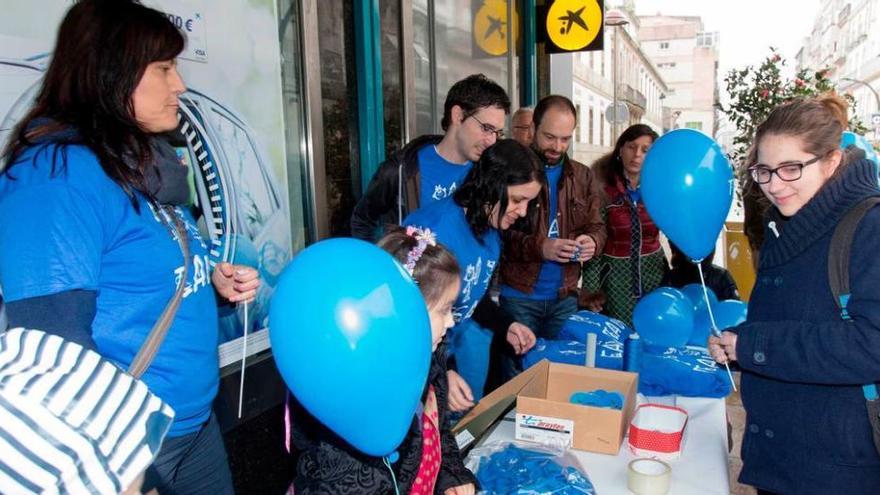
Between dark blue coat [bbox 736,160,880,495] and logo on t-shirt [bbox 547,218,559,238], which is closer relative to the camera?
dark blue coat [bbox 736,160,880,495]

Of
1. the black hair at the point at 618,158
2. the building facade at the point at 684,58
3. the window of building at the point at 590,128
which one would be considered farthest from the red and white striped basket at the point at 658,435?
the building facade at the point at 684,58

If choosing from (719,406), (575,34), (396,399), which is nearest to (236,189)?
(396,399)

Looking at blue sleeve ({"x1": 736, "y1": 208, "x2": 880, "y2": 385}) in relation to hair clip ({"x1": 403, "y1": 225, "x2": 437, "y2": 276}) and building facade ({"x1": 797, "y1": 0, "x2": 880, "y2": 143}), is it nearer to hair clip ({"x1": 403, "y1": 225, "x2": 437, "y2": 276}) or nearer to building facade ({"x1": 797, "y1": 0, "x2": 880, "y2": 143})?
hair clip ({"x1": 403, "y1": 225, "x2": 437, "y2": 276})

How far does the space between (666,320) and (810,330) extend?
0.99 metres

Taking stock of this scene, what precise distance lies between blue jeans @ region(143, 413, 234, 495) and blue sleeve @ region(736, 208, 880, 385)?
1.40 meters

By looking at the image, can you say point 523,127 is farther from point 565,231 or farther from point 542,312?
point 542,312

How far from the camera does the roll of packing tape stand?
4.96 feet

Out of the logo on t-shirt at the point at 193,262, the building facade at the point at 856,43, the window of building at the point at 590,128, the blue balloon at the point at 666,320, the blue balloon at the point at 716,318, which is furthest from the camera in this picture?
the building facade at the point at 856,43

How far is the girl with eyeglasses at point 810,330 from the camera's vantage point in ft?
4.78

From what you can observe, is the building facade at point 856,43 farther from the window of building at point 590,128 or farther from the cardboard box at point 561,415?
the cardboard box at point 561,415

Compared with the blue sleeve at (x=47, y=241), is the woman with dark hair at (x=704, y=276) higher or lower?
lower

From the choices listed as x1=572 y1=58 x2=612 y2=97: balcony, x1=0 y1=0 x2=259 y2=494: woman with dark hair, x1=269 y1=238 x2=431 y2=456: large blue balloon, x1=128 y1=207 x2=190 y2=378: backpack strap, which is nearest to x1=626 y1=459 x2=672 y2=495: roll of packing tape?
x1=269 y1=238 x2=431 y2=456: large blue balloon

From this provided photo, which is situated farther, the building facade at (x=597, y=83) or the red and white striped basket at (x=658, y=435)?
the building facade at (x=597, y=83)

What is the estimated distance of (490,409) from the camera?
1.92m
